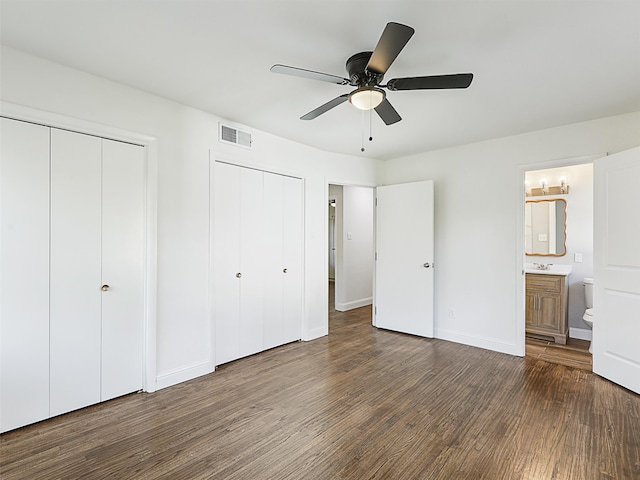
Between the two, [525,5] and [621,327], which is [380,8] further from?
[621,327]

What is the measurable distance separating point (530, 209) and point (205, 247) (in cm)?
449

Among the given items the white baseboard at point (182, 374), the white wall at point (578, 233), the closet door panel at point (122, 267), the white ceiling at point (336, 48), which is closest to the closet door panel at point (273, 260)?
the white baseboard at point (182, 374)

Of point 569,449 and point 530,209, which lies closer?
point 569,449

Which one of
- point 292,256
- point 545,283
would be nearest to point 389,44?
point 292,256

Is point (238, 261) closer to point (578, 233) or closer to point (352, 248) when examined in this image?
point (352, 248)

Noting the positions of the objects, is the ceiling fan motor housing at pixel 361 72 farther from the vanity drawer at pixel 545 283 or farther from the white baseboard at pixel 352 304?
the white baseboard at pixel 352 304

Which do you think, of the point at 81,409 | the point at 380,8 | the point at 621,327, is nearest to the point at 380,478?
the point at 81,409

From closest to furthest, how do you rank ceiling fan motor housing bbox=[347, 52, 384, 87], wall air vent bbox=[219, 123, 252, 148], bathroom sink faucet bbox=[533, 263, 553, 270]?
ceiling fan motor housing bbox=[347, 52, 384, 87]
wall air vent bbox=[219, 123, 252, 148]
bathroom sink faucet bbox=[533, 263, 553, 270]

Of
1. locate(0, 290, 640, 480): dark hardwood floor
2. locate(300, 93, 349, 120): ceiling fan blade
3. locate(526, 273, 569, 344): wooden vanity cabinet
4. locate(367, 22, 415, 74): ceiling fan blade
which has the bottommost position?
locate(0, 290, 640, 480): dark hardwood floor

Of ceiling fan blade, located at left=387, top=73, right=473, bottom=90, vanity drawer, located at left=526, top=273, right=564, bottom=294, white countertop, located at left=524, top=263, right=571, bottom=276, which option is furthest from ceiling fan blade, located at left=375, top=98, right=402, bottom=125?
vanity drawer, located at left=526, top=273, right=564, bottom=294

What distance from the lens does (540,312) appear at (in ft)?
13.9

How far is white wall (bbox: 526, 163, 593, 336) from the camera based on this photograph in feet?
14.1

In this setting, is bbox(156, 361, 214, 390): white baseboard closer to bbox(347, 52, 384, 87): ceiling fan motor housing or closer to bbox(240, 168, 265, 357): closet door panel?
bbox(240, 168, 265, 357): closet door panel

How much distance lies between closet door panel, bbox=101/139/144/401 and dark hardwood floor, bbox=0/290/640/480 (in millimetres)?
250
